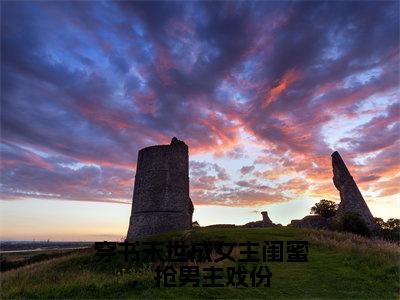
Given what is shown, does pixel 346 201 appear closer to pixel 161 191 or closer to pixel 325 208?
pixel 325 208

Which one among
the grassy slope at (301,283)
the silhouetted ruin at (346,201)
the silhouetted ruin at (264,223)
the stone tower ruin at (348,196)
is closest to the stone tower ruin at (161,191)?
the silhouetted ruin at (264,223)

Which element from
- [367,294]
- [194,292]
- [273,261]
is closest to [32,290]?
[194,292]

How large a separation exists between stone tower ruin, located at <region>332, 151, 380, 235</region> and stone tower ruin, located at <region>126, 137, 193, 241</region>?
14.6 m

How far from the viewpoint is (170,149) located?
3506cm

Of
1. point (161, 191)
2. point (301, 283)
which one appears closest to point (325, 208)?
point (161, 191)

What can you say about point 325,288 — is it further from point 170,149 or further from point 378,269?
point 170,149

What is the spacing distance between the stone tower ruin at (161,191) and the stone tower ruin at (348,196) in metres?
14.6

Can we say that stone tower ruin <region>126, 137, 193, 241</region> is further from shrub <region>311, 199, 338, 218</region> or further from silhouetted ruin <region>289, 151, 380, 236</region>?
shrub <region>311, 199, 338, 218</region>

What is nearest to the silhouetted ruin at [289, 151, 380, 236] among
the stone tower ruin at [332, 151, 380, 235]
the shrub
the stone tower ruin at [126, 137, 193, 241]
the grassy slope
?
the stone tower ruin at [332, 151, 380, 235]

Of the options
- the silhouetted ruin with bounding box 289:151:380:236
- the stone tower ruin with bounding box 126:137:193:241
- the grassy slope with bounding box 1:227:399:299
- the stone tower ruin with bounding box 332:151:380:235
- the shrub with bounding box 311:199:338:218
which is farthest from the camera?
the shrub with bounding box 311:199:338:218

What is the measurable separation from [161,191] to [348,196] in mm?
17700

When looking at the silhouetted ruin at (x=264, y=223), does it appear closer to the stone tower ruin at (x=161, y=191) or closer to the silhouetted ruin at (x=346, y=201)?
the silhouetted ruin at (x=346, y=201)

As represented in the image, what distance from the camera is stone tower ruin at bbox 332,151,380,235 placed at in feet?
111

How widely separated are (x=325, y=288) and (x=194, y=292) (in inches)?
184
